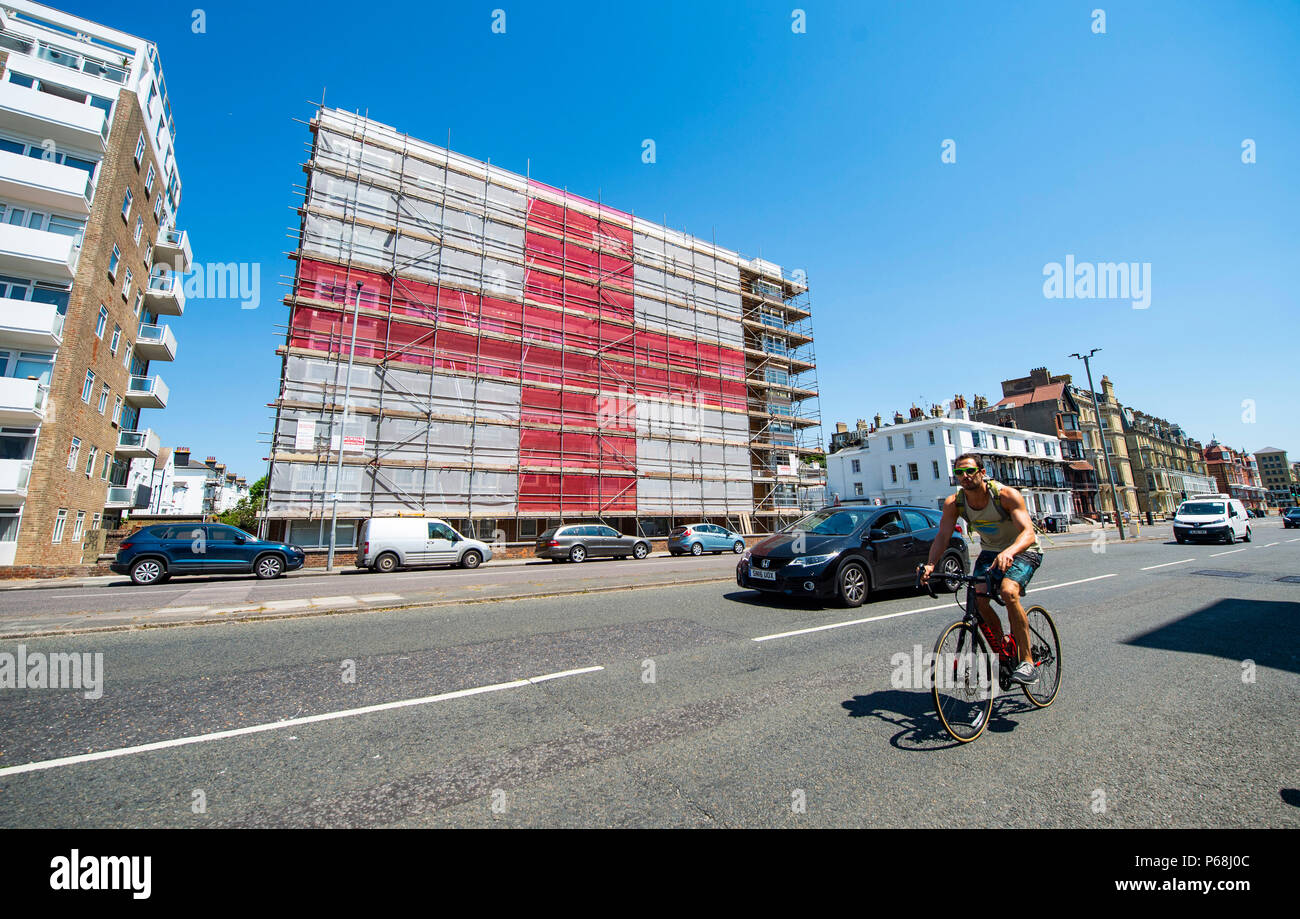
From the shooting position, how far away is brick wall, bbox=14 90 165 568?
66.3 feet

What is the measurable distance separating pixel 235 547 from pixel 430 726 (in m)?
15.5

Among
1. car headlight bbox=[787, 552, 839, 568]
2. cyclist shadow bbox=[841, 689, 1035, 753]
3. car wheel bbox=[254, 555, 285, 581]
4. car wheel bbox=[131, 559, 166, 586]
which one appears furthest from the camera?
car wheel bbox=[254, 555, 285, 581]

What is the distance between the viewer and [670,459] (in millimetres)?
30281

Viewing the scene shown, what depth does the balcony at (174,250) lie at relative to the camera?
31558 millimetres

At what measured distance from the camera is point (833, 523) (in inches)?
366

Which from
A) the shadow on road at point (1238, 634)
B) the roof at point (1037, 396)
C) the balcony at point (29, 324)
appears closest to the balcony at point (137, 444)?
the balcony at point (29, 324)

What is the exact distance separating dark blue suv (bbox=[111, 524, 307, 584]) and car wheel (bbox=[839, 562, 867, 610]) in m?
16.2

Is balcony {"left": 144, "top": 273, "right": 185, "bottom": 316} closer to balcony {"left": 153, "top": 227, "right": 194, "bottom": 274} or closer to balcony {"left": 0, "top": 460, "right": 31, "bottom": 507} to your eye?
balcony {"left": 153, "top": 227, "right": 194, "bottom": 274}

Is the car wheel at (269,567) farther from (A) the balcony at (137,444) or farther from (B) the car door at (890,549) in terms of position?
(A) the balcony at (137,444)

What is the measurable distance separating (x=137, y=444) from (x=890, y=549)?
129 ft

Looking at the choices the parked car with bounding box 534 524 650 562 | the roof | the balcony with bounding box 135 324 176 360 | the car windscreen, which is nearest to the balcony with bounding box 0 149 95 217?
the balcony with bounding box 135 324 176 360

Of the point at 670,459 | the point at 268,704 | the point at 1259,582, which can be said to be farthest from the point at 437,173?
the point at 1259,582

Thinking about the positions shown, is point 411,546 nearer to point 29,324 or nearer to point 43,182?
point 29,324
